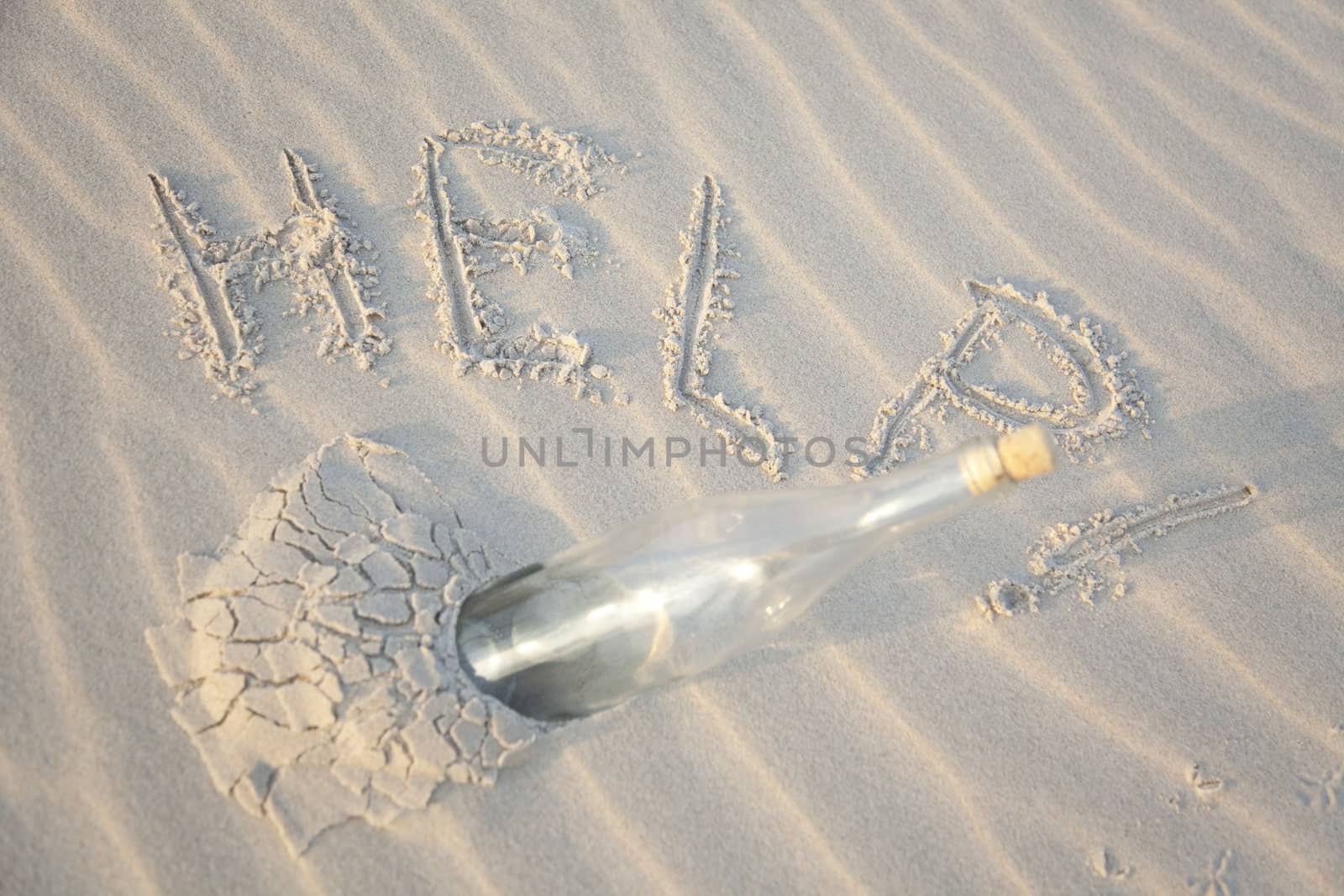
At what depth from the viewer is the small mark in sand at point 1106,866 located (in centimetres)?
175

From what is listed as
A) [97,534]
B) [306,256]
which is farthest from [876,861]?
[306,256]

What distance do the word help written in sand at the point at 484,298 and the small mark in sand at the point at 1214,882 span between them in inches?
56.2

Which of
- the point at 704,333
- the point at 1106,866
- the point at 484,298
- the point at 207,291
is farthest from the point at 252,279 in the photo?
the point at 1106,866

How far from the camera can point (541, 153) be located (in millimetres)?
2555

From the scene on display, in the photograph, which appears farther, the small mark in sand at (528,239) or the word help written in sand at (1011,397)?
the small mark in sand at (528,239)

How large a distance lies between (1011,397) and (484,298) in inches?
49.0

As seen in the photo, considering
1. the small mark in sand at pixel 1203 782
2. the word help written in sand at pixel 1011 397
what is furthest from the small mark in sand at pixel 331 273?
the small mark in sand at pixel 1203 782

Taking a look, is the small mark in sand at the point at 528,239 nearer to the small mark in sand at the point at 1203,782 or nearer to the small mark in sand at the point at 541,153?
the small mark in sand at the point at 541,153

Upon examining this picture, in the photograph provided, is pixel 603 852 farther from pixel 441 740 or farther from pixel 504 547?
pixel 504 547

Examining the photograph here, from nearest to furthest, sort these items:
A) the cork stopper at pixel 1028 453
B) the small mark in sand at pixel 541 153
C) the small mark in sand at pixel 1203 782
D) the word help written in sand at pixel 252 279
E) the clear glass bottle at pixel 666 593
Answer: the cork stopper at pixel 1028 453 < the clear glass bottle at pixel 666 593 < the small mark in sand at pixel 1203 782 < the word help written in sand at pixel 252 279 < the small mark in sand at pixel 541 153

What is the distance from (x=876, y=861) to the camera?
1.72m

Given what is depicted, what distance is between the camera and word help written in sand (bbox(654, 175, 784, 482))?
219 cm

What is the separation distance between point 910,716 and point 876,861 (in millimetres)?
275

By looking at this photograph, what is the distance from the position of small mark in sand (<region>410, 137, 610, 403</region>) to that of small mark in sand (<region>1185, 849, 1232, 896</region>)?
1.47 meters
